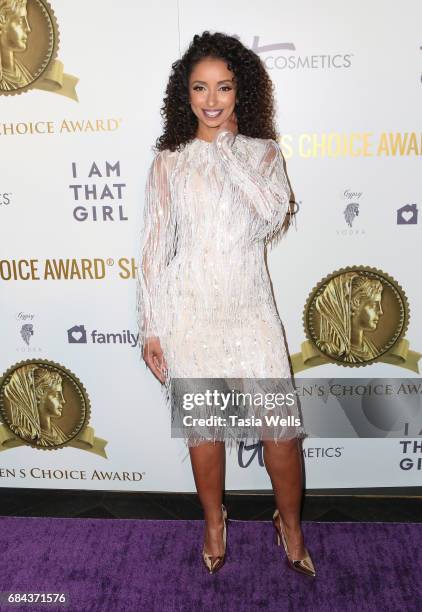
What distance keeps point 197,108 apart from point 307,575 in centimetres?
161

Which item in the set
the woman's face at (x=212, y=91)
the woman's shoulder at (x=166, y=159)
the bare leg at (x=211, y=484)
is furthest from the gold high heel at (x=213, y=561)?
the woman's face at (x=212, y=91)

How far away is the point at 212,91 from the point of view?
65.2 inches

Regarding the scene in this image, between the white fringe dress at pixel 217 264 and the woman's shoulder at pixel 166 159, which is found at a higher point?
the woman's shoulder at pixel 166 159

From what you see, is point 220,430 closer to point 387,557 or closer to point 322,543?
point 322,543

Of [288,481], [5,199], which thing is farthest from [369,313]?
[5,199]

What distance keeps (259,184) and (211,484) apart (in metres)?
1.05

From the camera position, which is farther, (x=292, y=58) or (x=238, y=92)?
(x=292, y=58)

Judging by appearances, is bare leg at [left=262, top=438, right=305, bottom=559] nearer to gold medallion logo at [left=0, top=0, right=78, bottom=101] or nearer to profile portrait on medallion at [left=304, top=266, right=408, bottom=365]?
profile portrait on medallion at [left=304, top=266, right=408, bottom=365]

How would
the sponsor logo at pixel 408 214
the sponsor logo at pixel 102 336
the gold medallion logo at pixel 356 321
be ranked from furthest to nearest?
the sponsor logo at pixel 102 336 < the gold medallion logo at pixel 356 321 < the sponsor logo at pixel 408 214

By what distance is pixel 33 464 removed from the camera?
250 cm

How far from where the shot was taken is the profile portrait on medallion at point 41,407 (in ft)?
7.77

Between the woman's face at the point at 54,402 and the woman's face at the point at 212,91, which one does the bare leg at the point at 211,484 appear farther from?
the woman's face at the point at 212,91

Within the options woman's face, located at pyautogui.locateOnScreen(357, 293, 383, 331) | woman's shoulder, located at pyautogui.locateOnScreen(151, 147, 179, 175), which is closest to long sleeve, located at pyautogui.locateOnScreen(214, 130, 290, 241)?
woman's shoulder, located at pyautogui.locateOnScreen(151, 147, 179, 175)
